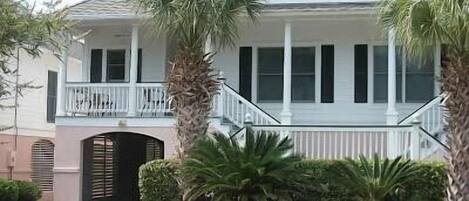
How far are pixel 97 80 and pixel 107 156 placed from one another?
2.92 meters

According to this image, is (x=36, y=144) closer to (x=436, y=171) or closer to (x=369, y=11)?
(x=369, y=11)

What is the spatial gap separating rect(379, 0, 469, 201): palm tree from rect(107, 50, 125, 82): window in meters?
10.4

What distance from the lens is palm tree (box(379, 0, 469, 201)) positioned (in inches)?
478

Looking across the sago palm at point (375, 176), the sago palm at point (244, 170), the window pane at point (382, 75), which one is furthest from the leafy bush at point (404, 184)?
the window pane at point (382, 75)

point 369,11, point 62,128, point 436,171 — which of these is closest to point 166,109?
point 62,128

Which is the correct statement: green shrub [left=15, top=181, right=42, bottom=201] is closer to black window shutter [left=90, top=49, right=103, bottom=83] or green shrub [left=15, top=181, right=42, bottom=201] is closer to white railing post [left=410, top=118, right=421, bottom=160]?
black window shutter [left=90, top=49, right=103, bottom=83]

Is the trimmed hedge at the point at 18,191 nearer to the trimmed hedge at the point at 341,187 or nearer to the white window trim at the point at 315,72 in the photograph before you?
the trimmed hedge at the point at 341,187

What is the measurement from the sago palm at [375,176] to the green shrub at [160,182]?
135 inches

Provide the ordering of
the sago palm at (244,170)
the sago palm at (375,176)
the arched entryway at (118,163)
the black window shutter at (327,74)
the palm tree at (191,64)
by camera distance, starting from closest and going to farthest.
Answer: the sago palm at (244,170)
the sago palm at (375,176)
the palm tree at (191,64)
the black window shutter at (327,74)
the arched entryway at (118,163)

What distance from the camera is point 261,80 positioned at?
66.9ft

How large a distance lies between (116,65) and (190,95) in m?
7.49

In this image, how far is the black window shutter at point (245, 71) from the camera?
800 inches

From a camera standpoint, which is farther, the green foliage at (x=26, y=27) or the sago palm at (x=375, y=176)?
the sago palm at (x=375, y=176)

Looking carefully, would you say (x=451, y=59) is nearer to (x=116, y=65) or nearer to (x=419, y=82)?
(x=419, y=82)
